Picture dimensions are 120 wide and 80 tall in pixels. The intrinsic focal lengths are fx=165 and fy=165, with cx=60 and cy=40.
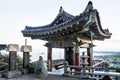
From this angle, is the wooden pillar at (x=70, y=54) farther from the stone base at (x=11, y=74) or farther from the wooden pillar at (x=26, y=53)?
the stone base at (x=11, y=74)

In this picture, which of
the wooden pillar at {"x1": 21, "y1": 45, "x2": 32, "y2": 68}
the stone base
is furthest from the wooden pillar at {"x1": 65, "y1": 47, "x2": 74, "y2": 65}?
the stone base

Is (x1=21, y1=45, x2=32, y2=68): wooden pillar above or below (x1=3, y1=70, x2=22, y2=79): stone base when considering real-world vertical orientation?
above

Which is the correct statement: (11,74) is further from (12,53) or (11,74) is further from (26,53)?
(26,53)

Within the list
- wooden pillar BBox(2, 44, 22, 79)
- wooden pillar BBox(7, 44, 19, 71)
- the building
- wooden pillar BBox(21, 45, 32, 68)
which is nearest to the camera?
the building

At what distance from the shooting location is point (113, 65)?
39.8ft

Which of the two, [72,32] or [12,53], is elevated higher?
[72,32]

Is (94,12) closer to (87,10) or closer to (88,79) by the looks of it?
(87,10)

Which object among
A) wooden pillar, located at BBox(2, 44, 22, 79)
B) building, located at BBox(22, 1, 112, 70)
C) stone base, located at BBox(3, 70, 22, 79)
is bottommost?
stone base, located at BBox(3, 70, 22, 79)

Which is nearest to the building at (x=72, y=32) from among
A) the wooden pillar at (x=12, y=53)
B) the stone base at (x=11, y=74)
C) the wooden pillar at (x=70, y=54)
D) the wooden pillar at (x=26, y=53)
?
the wooden pillar at (x=70, y=54)

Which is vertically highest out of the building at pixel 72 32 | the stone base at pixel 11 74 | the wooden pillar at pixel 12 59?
the building at pixel 72 32

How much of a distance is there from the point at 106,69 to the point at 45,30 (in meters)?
5.20

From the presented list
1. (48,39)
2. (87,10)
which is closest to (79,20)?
(87,10)

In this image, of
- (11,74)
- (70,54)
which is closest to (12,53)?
(11,74)

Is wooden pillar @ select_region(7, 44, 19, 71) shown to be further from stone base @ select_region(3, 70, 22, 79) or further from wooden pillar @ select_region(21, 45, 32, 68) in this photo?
wooden pillar @ select_region(21, 45, 32, 68)
